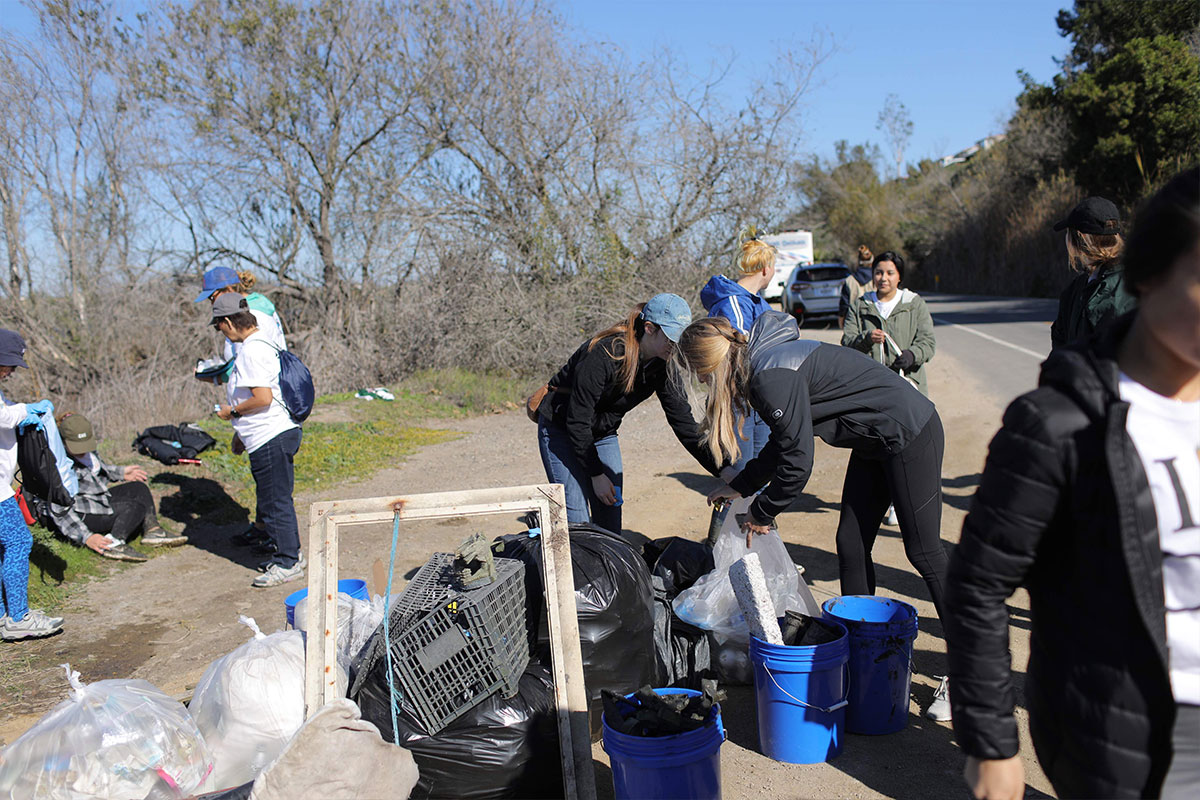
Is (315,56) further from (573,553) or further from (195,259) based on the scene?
(573,553)

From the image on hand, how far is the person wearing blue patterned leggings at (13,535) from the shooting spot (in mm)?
4594

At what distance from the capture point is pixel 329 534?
305cm

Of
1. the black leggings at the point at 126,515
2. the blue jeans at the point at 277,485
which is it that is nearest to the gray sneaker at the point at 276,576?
the blue jeans at the point at 277,485

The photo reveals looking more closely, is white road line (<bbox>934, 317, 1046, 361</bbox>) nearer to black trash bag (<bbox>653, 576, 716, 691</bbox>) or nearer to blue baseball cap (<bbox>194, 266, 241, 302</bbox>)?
black trash bag (<bbox>653, 576, 716, 691</bbox>)

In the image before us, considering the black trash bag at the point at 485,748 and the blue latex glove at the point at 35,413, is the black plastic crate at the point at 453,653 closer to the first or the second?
the black trash bag at the point at 485,748

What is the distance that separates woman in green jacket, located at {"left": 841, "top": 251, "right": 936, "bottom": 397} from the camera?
6.07 meters

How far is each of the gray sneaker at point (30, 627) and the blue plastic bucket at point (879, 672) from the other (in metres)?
Result: 4.27

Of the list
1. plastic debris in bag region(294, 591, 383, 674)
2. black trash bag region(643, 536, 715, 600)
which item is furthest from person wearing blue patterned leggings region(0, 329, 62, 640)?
black trash bag region(643, 536, 715, 600)

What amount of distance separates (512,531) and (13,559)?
10.3ft

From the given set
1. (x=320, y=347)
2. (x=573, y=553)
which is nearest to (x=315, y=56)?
(x=320, y=347)

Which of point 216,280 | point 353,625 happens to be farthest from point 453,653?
point 216,280

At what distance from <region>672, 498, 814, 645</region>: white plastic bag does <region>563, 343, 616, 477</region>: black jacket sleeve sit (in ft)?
2.61

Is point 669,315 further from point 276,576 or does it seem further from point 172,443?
point 172,443

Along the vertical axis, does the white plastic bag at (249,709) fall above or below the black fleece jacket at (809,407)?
below
